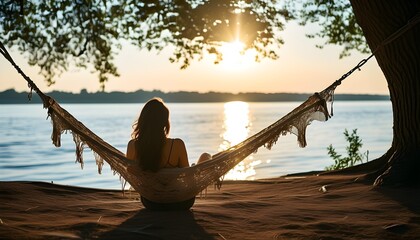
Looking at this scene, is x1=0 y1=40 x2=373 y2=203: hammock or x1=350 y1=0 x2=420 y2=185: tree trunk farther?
x1=350 y1=0 x2=420 y2=185: tree trunk

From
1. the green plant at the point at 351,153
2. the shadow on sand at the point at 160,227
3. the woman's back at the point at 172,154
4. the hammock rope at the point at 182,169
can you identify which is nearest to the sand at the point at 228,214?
the shadow on sand at the point at 160,227

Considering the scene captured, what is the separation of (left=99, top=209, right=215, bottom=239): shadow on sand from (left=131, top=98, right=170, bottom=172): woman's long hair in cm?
31

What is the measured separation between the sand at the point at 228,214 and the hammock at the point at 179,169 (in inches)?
6.1

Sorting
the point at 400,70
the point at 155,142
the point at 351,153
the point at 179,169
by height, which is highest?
the point at 400,70

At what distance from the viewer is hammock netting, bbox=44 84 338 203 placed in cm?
389

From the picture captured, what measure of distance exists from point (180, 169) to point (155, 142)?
9.2 inches

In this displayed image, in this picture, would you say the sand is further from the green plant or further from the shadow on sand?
the green plant

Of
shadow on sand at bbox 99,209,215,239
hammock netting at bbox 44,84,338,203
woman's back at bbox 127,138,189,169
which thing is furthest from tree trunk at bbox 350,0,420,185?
shadow on sand at bbox 99,209,215,239

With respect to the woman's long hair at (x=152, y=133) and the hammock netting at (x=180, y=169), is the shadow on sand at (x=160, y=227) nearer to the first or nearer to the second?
the hammock netting at (x=180, y=169)

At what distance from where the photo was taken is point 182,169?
3.86m

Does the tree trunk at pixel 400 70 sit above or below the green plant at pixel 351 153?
above

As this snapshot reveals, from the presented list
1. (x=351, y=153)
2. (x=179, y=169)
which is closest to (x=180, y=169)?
(x=179, y=169)

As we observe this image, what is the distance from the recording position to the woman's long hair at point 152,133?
3.77m

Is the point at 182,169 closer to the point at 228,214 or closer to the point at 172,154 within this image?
the point at 172,154
